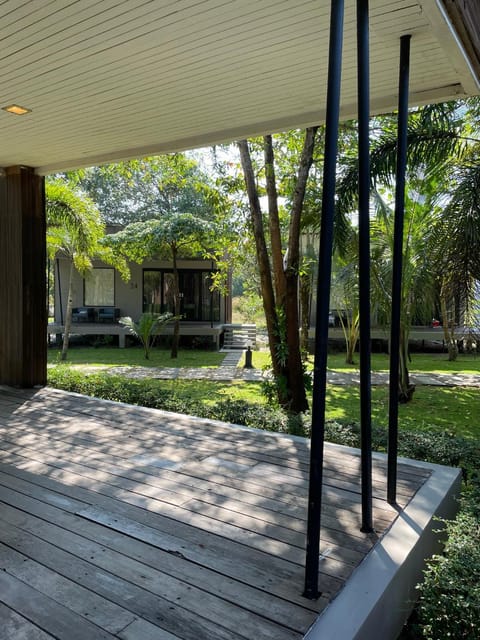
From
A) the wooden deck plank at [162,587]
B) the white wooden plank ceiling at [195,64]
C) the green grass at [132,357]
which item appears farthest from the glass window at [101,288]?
the wooden deck plank at [162,587]

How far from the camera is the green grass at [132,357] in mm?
12570

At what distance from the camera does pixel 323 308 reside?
1.83 metres

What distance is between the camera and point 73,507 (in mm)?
2627

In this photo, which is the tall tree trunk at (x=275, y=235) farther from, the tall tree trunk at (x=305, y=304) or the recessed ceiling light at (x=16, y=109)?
the tall tree trunk at (x=305, y=304)

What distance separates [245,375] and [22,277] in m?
6.17

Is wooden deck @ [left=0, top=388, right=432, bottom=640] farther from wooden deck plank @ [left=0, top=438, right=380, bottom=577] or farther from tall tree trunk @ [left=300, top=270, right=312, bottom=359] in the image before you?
tall tree trunk @ [left=300, top=270, right=312, bottom=359]

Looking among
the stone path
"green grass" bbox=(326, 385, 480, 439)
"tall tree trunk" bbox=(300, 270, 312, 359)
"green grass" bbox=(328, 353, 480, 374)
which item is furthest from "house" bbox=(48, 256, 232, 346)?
"green grass" bbox=(326, 385, 480, 439)

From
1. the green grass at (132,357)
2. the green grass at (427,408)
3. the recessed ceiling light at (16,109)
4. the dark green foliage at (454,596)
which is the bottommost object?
the green grass at (427,408)

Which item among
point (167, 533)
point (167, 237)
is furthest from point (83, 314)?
point (167, 533)

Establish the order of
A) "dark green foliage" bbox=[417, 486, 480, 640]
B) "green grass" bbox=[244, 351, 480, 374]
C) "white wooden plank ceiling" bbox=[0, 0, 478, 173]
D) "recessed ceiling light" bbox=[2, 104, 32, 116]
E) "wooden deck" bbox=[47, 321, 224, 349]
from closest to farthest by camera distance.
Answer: "dark green foliage" bbox=[417, 486, 480, 640], "white wooden plank ceiling" bbox=[0, 0, 478, 173], "recessed ceiling light" bbox=[2, 104, 32, 116], "green grass" bbox=[244, 351, 480, 374], "wooden deck" bbox=[47, 321, 224, 349]

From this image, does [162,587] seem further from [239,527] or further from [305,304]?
[305,304]

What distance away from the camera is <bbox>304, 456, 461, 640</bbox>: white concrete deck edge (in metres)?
1.75

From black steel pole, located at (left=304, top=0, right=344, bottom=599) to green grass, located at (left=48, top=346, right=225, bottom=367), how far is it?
10.8 metres

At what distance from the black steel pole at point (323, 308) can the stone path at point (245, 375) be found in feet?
26.4
